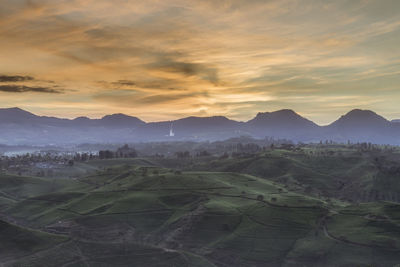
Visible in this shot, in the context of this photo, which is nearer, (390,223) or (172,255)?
(172,255)

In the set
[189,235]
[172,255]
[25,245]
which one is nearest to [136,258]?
[172,255]

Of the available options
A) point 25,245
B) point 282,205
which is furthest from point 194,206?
point 25,245

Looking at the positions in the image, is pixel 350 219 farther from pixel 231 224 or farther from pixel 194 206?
pixel 194 206

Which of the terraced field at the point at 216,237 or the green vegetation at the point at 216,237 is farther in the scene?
the green vegetation at the point at 216,237

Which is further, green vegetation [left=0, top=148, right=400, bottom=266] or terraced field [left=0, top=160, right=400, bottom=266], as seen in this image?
green vegetation [left=0, top=148, right=400, bottom=266]

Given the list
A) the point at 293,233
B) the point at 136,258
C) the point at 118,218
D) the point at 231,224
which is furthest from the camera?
the point at 118,218

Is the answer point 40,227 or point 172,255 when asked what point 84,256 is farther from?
point 40,227

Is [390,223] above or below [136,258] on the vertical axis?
above

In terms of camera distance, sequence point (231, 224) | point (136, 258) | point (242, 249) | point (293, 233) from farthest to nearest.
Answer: point (231, 224) → point (293, 233) → point (242, 249) → point (136, 258)

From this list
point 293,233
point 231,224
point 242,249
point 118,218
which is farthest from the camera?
point 118,218
